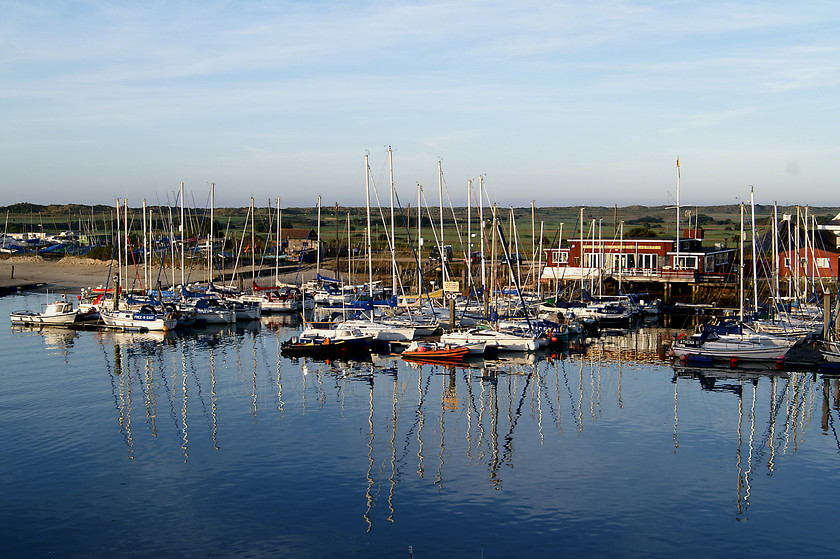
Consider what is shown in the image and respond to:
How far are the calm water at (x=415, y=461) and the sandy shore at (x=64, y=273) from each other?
50772 millimetres

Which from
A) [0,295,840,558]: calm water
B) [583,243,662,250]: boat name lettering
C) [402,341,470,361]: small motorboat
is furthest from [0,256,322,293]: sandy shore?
[0,295,840,558]: calm water

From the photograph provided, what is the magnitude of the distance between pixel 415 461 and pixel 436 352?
20.4 meters

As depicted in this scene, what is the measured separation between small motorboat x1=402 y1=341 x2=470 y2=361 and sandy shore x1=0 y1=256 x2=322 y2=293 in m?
47.2

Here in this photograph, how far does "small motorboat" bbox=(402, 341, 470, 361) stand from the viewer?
5128 centimetres

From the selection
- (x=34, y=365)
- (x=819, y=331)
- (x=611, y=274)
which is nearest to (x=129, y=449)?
(x=34, y=365)

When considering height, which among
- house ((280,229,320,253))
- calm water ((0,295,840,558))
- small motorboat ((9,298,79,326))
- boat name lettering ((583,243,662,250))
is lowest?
calm water ((0,295,840,558))

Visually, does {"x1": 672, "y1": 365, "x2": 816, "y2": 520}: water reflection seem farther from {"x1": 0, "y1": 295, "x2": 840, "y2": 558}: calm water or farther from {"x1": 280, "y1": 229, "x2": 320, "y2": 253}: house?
{"x1": 280, "y1": 229, "x2": 320, "y2": 253}: house

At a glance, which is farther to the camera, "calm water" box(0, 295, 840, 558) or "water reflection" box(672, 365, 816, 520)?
"water reflection" box(672, 365, 816, 520)

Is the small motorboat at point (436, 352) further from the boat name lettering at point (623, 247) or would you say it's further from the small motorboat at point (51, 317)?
the boat name lettering at point (623, 247)

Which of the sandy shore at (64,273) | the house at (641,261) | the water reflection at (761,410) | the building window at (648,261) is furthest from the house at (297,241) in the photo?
the water reflection at (761,410)

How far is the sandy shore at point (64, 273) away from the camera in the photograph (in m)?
98.9

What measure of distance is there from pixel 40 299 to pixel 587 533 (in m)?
76.2

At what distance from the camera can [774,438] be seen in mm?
35094

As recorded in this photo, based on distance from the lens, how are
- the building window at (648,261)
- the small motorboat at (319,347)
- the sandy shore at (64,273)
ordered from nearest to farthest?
1. the small motorboat at (319,347)
2. the building window at (648,261)
3. the sandy shore at (64,273)
